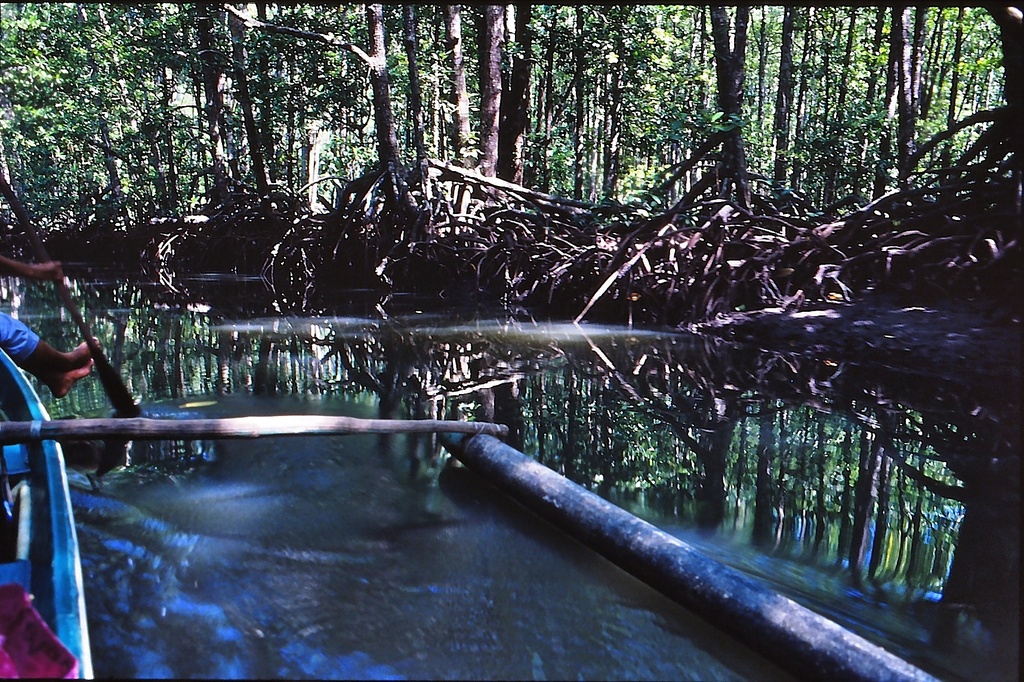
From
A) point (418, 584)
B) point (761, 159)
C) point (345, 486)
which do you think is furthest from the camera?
point (761, 159)

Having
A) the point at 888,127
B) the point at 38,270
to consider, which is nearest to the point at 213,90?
the point at 888,127

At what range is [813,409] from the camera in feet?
10.5

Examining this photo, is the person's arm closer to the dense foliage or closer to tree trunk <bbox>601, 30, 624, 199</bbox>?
the dense foliage

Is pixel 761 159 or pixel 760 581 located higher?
pixel 761 159

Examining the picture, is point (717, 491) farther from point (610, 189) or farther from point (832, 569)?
point (610, 189)

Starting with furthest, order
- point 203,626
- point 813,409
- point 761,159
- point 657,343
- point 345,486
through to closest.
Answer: point 761,159 < point 657,343 < point 813,409 < point 345,486 < point 203,626

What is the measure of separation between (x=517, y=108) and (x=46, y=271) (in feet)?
26.1

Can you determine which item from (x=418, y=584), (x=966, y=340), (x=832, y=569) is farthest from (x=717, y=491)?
(x=966, y=340)

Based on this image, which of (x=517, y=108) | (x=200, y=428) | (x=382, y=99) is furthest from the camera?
(x=517, y=108)

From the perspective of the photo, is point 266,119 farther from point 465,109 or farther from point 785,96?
point 785,96

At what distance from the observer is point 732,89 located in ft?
22.5

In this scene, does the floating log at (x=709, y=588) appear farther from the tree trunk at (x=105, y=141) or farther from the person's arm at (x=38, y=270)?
the tree trunk at (x=105, y=141)

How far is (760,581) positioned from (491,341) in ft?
10.9

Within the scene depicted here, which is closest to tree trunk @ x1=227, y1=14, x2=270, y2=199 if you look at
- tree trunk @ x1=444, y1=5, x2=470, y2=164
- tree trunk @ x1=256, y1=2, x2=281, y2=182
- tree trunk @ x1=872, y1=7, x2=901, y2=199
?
tree trunk @ x1=256, y1=2, x2=281, y2=182
